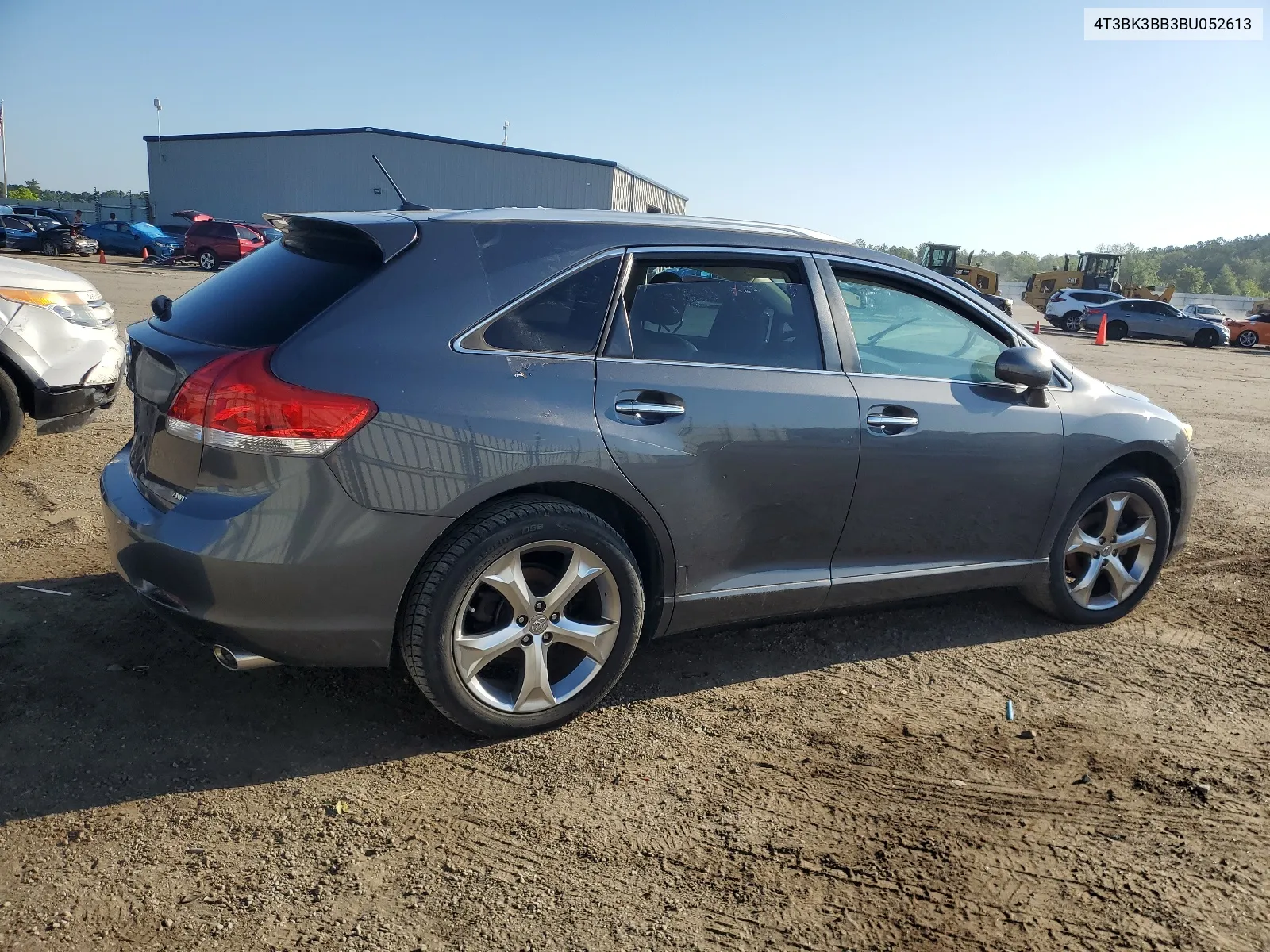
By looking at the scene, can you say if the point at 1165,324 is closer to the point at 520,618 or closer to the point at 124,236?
the point at 520,618

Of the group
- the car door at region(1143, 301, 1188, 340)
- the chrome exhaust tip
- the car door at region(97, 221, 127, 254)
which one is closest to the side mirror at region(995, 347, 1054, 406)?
the chrome exhaust tip

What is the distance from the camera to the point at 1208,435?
399 inches

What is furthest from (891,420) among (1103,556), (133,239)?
(133,239)

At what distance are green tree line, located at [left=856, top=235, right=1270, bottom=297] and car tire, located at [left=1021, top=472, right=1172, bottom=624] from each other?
10516 centimetres

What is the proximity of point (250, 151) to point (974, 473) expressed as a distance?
53900 millimetres

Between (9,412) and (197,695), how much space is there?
3436 millimetres

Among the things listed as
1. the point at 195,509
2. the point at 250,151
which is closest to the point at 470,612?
the point at 195,509

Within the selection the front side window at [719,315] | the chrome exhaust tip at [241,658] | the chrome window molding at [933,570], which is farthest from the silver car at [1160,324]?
the chrome exhaust tip at [241,658]

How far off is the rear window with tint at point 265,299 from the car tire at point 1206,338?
A: 33.2 metres

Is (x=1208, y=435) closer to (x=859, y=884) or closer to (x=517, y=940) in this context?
(x=859, y=884)

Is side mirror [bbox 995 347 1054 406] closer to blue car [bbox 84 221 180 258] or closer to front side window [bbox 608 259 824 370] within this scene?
front side window [bbox 608 259 824 370]

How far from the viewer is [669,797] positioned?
9.53ft

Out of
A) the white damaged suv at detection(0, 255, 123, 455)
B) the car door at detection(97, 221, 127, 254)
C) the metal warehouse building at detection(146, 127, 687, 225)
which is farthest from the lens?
the metal warehouse building at detection(146, 127, 687, 225)

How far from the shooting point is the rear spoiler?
3.02 m
